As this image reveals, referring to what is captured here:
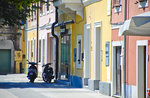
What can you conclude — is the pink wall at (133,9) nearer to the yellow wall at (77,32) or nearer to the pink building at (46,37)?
the yellow wall at (77,32)

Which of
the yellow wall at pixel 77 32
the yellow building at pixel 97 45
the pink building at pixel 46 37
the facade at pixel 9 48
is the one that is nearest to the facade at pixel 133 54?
the yellow building at pixel 97 45

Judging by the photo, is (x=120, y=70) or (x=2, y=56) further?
(x=2, y=56)

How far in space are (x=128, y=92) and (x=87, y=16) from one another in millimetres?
8017

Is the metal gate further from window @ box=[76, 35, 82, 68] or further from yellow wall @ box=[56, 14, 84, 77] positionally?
window @ box=[76, 35, 82, 68]

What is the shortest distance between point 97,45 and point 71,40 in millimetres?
5133

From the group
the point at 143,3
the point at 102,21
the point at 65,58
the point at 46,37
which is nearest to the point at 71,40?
the point at 65,58

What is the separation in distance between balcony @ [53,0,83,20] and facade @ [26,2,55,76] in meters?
4.81

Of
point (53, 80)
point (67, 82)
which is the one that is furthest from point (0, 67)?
point (67, 82)

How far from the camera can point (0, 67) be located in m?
54.7

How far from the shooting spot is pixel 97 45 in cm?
2489

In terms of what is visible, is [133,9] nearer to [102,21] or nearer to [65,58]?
[102,21]

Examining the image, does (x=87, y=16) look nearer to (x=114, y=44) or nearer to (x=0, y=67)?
(x=114, y=44)

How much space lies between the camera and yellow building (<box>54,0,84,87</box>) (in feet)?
91.6

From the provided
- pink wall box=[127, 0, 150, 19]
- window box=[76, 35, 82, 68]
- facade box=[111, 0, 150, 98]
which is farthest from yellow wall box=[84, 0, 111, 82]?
pink wall box=[127, 0, 150, 19]
